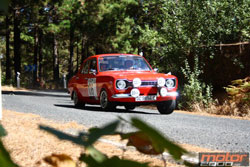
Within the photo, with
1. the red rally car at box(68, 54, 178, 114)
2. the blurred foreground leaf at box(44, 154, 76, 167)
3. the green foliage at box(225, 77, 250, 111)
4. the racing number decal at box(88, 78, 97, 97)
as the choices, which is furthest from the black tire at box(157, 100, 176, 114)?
the blurred foreground leaf at box(44, 154, 76, 167)

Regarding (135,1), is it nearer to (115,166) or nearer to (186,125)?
(186,125)

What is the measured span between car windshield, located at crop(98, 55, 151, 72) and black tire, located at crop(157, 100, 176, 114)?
40.6 inches

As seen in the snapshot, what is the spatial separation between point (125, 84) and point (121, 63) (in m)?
1.16

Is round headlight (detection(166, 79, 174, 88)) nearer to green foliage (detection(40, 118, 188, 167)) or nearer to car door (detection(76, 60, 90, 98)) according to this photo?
car door (detection(76, 60, 90, 98))

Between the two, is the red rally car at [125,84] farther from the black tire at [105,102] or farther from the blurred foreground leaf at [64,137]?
the blurred foreground leaf at [64,137]

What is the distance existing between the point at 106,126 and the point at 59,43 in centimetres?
4719

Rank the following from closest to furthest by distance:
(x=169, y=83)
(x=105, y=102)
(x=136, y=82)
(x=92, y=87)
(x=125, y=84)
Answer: (x=136, y=82), (x=125, y=84), (x=169, y=83), (x=105, y=102), (x=92, y=87)

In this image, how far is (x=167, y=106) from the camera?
31.9ft

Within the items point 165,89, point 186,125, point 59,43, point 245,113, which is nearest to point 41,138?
point 186,125

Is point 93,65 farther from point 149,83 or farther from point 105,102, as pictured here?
point 149,83

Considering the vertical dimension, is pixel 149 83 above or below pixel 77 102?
above

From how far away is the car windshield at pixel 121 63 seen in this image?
10070 millimetres

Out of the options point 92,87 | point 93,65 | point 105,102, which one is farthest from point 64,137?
point 93,65

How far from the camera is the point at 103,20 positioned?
2666cm
